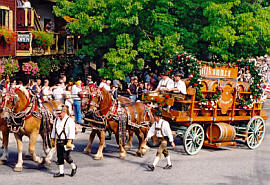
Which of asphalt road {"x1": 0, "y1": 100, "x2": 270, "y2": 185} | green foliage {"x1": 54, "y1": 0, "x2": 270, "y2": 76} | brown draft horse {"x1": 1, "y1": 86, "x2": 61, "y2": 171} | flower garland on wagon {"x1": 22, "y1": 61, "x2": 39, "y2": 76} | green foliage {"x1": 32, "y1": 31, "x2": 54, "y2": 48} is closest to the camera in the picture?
asphalt road {"x1": 0, "y1": 100, "x2": 270, "y2": 185}

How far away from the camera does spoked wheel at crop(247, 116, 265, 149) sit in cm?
1435

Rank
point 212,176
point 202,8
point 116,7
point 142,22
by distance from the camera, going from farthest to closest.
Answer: point 202,8 < point 142,22 < point 116,7 < point 212,176

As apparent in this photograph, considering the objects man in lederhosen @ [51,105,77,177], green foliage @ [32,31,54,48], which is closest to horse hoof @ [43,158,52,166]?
man in lederhosen @ [51,105,77,177]

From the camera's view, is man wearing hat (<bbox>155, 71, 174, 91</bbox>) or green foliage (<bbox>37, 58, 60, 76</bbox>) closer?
man wearing hat (<bbox>155, 71, 174, 91</bbox>)

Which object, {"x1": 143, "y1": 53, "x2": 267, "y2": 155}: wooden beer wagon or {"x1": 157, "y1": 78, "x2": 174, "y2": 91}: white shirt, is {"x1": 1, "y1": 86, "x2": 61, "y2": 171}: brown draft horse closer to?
{"x1": 143, "y1": 53, "x2": 267, "y2": 155}: wooden beer wagon

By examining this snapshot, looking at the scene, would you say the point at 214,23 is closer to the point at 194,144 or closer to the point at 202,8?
the point at 202,8

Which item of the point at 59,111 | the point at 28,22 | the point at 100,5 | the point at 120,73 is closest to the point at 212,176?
the point at 59,111

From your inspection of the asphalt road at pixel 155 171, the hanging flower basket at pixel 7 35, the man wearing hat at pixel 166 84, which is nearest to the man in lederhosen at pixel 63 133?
the asphalt road at pixel 155 171

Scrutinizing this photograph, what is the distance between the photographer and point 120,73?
2233cm

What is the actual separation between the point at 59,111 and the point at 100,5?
1358 centimetres

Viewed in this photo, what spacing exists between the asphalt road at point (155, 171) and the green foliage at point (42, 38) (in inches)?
406

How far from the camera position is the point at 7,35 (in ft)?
68.3

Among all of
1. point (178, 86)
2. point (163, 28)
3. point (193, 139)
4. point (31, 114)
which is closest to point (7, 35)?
point (163, 28)

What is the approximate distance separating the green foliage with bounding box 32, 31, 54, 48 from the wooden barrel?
41.5ft
